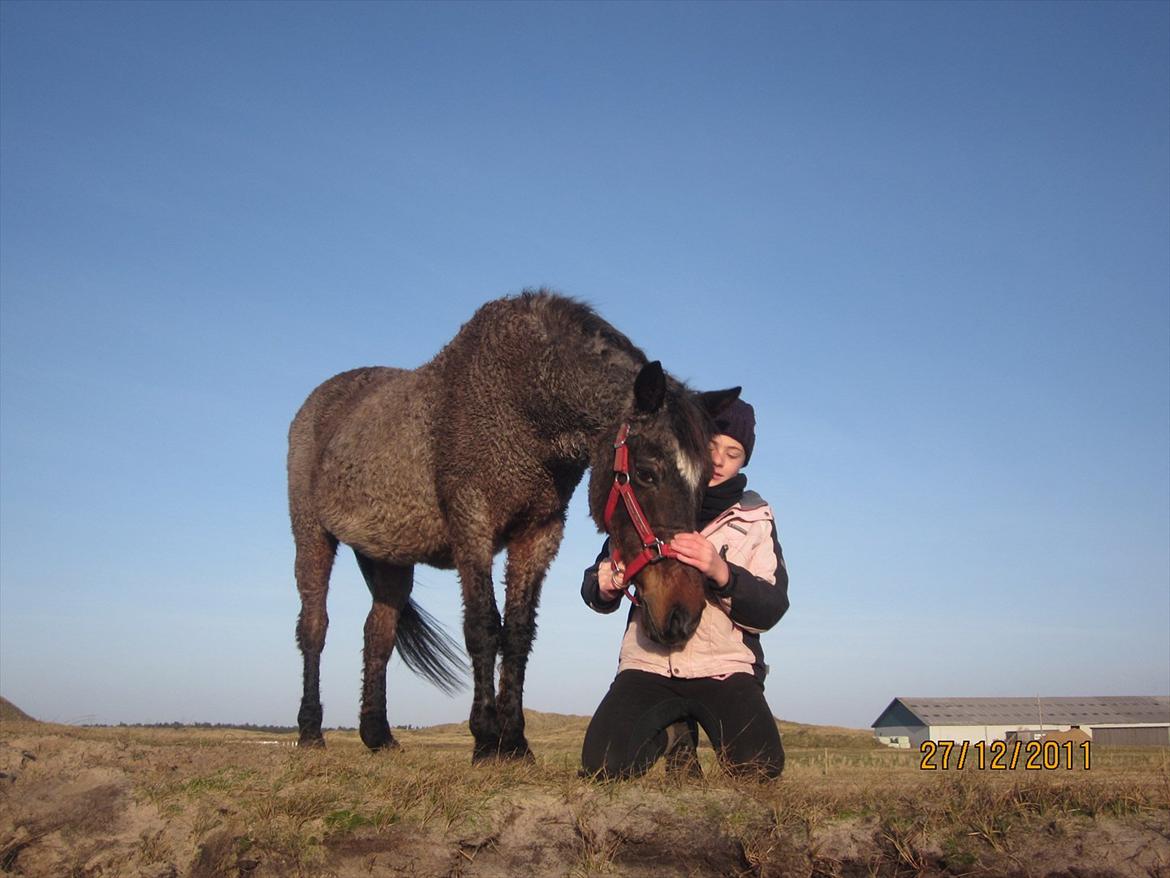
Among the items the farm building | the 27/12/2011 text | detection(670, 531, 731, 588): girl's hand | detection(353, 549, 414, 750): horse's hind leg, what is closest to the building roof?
the farm building

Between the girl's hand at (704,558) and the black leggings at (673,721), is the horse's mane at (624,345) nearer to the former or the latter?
the girl's hand at (704,558)

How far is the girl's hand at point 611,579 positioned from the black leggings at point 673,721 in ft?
1.42

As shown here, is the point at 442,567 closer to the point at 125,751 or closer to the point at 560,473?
the point at 560,473

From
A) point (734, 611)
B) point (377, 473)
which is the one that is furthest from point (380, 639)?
point (734, 611)

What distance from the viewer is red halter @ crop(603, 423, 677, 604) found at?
5.06 meters

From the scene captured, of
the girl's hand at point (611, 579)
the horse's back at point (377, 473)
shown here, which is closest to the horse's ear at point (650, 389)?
the girl's hand at point (611, 579)

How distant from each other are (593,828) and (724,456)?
214cm

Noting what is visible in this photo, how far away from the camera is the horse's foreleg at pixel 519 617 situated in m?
6.45

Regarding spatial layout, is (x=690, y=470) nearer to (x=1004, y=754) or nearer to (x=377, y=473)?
(x=377, y=473)

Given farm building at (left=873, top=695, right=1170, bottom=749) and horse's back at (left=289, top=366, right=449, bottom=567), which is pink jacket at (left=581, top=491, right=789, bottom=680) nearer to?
horse's back at (left=289, top=366, right=449, bottom=567)

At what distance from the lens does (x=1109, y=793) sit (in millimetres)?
4223

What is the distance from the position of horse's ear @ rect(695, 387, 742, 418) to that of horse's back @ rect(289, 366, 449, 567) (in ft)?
8.24

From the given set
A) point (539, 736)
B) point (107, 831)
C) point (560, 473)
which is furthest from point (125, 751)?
point (539, 736)

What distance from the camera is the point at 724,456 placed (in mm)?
5488
